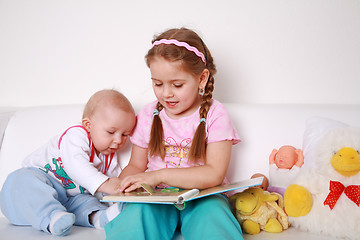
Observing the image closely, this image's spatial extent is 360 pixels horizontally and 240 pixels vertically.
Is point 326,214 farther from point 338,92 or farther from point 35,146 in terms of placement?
point 35,146

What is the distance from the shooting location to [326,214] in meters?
1.16

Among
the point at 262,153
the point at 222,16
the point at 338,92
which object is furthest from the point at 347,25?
the point at 262,153

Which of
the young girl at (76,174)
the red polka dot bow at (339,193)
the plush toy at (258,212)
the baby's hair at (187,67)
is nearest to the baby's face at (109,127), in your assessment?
the young girl at (76,174)

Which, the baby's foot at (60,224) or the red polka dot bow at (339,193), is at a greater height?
the red polka dot bow at (339,193)

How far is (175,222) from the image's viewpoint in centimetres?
116

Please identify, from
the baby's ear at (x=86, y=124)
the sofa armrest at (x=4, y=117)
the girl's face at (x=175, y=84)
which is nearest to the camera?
the girl's face at (x=175, y=84)

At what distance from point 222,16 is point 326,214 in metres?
1.06

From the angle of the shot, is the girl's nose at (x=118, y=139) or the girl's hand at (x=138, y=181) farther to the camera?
the girl's nose at (x=118, y=139)

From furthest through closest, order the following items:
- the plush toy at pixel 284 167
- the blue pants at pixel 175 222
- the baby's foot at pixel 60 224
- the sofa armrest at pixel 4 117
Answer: the sofa armrest at pixel 4 117
the plush toy at pixel 284 167
the baby's foot at pixel 60 224
the blue pants at pixel 175 222

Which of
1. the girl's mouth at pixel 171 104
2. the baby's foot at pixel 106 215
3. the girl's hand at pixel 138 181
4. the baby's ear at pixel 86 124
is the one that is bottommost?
the baby's foot at pixel 106 215

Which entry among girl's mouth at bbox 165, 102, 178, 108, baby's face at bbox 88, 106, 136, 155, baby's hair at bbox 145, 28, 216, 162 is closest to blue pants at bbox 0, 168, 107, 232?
baby's face at bbox 88, 106, 136, 155

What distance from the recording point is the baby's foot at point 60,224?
44.8 inches

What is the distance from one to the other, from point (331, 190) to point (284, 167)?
0.24 metres

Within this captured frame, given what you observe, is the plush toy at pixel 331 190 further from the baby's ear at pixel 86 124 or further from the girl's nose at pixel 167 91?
the baby's ear at pixel 86 124
